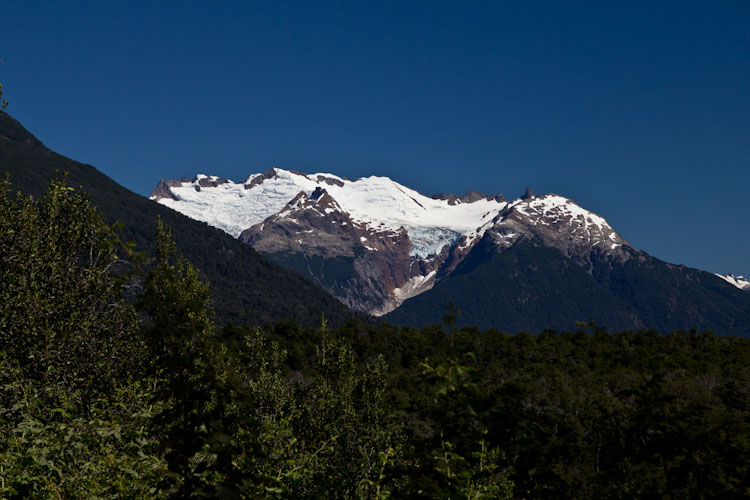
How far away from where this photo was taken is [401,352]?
165375mm

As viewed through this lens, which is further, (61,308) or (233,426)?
(61,308)

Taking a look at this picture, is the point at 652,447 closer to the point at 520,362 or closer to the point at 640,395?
the point at 640,395

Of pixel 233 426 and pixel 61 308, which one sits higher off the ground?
pixel 233 426

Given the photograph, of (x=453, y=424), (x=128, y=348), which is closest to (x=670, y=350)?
(x=128, y=348)

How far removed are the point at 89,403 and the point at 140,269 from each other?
18865mm

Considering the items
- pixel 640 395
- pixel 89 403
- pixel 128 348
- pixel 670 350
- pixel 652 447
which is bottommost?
pixel 89 403

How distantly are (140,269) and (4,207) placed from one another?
885 inches

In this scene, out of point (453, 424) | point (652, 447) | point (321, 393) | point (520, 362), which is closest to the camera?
point (652, 447)

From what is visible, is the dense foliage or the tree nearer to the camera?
the dense foliage

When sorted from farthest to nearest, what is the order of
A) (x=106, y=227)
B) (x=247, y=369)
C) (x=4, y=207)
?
1. (x=247, y=369)
2. (x=4, y=207)
3. (x=106, y=227)

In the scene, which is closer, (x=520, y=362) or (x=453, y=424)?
(x=453, y=424)

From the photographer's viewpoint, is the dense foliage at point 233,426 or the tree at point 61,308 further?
the tree at point 61,308

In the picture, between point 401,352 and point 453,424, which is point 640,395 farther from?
point 401,352

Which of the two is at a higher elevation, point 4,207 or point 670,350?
point 670,350
